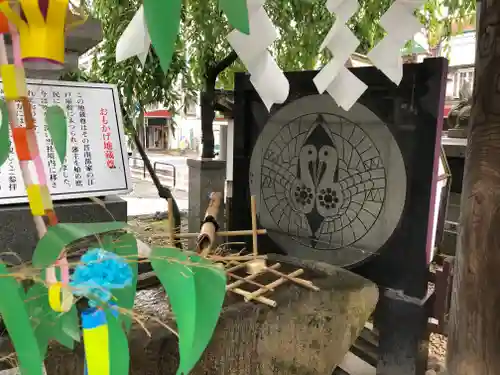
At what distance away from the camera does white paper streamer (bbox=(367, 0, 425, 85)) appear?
3.08 ft

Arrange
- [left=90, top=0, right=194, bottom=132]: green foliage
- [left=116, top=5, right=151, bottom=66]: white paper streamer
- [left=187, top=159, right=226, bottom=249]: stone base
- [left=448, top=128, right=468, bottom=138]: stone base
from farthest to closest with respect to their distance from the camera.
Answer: [left=448, top=128, right=468, bottom=138]: stone base → [left=187, top=159, right=226, bottom=249]: stone base → [left=90, top=0, right=194, bottom=132]: green foliage → [left=116, top=5, right=151, bottom=66]: white paper streamer

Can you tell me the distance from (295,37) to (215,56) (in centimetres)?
55

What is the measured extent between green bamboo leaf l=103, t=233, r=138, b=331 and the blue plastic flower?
0.03 meters

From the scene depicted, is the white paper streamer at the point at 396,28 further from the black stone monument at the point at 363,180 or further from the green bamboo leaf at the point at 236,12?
the black stone monument at the point at 363,180

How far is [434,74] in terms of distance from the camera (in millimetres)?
1740

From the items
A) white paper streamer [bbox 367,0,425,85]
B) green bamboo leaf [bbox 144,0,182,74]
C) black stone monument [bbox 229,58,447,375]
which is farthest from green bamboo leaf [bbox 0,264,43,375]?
black stone monument [bbox 229,58,447,375]

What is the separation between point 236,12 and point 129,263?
0.28m

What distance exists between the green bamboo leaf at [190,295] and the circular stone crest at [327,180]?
1.65 metres

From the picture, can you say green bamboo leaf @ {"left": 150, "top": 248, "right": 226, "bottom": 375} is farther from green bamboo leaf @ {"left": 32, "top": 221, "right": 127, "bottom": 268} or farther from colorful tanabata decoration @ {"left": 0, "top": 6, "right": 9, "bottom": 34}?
colorful tanabata decoration @ {"left": 0, "top": 6, "right": 9, "bottom": 34}

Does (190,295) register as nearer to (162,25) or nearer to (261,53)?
(162,25)

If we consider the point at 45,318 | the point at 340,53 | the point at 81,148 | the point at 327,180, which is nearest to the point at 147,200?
the point at 327,180

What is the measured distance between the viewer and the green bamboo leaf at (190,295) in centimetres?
39

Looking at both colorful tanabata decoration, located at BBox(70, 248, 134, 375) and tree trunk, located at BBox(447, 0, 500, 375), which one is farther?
tree trunk, located at BBox(447, 0, 500, 375)

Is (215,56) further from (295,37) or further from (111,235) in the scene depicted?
(111,235)
